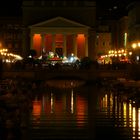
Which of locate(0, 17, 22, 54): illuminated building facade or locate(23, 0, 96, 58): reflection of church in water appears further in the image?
locate(0, 17, 22, 54): illuminated building facade

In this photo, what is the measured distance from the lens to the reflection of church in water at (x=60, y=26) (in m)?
118

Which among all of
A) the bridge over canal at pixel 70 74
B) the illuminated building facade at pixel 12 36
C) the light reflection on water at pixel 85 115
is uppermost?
the illuminated building facade at pixel 12 36

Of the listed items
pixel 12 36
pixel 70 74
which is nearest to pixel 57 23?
pixel 12 36

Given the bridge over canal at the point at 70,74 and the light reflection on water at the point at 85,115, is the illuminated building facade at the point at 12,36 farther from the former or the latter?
the light reflection on water at the point at 85,115

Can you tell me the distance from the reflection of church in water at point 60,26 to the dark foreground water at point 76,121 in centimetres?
6647

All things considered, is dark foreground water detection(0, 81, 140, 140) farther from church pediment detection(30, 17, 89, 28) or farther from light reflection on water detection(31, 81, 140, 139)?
church pediment detection(30, 17, 89, 28)

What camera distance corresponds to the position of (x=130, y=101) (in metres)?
47.4

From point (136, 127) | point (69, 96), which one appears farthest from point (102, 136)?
point (69, 96)

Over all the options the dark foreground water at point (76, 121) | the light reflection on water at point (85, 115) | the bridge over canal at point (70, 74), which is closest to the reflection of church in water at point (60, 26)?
the bridge over canal at point (70, 74)

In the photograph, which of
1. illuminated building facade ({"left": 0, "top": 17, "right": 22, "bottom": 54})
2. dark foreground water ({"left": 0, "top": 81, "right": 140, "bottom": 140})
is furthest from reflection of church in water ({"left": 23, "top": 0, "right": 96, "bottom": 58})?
dark foreground water ({"left": 0, "top": 81, "right": 140, "bottom": 140})

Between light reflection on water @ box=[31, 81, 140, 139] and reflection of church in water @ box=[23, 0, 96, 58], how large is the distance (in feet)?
208

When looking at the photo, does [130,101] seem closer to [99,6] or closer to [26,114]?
[26,114]

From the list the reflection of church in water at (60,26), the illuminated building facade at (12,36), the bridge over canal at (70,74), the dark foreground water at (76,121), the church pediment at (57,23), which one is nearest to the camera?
the dark foreground water at (76,121)

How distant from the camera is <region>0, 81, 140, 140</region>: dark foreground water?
2719cm
